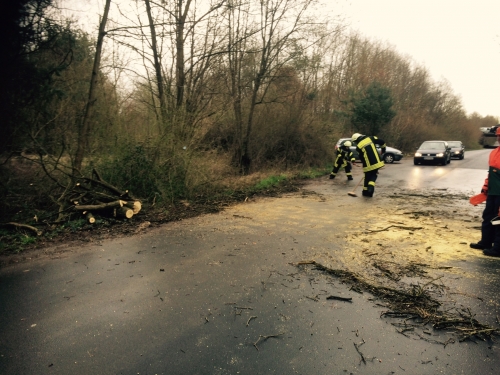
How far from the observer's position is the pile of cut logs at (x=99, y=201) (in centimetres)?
680

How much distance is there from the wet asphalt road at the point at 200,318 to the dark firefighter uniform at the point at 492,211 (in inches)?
15.7

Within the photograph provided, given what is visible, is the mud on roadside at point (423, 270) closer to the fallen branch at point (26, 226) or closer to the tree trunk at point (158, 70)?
the fallen branch at point (26, 226)

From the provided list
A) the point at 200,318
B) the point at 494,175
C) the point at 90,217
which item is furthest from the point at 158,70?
the point at 494,175

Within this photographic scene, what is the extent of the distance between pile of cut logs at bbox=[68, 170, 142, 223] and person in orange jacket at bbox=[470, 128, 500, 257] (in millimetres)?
6867

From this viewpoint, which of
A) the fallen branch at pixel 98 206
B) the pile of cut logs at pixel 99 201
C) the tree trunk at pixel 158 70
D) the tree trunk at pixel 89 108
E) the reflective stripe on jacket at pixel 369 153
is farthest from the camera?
the tree trunk at pixel 158 70

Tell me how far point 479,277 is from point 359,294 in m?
1.79

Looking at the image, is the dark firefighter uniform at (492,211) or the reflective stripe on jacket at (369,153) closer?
the dark firefighter uniform at (492,211)

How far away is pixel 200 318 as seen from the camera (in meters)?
3.17

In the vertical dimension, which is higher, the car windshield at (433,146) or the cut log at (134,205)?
the car windshield at (433,146)

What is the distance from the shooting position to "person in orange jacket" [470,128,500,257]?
4.76m

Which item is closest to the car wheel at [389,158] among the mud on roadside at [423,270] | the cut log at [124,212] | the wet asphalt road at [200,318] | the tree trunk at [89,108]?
the mud on roadside at [423,270]

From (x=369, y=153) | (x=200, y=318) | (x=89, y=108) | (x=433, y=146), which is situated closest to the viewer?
(x=200, y=318)

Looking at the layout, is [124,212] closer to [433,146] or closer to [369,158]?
[369,158]

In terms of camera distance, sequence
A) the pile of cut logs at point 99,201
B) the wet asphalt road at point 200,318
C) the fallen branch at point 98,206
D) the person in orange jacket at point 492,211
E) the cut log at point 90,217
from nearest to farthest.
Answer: the wet asphalt road at point 200,318 → the person in orange jacket at point 492,211 → the cut log at point 90,217 → the fallen branch at point 98,206 → the pile of cut logs at point 99,201
